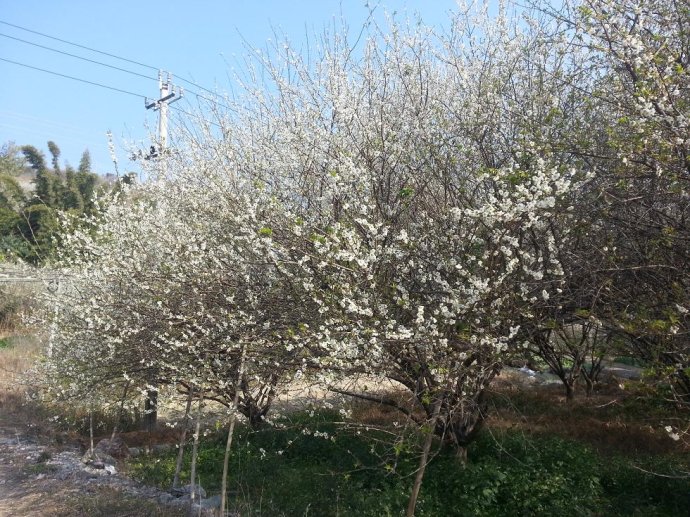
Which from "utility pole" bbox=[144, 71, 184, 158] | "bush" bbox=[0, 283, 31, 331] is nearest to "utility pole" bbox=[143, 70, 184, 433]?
"utility pole" bbox=[144, 71, 184, 158]

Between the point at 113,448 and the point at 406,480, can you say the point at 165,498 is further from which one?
the point at 113,448

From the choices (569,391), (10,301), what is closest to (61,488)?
(569,391)

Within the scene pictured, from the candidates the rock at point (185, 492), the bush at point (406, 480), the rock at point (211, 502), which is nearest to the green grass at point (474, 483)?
the bush at point (406, 480)

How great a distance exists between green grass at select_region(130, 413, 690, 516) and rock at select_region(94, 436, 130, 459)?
1.21m

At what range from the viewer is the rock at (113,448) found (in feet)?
28.5

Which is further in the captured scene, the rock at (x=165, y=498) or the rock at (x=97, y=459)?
the rock at (x=97, y=459)

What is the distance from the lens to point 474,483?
→ 602 centimetres

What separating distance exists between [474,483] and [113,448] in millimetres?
5433

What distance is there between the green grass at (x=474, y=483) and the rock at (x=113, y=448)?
3.96ft

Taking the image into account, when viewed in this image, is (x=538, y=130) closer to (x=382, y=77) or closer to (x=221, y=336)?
(x=382, y=77)

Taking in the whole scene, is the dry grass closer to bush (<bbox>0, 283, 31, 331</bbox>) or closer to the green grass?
the green grass

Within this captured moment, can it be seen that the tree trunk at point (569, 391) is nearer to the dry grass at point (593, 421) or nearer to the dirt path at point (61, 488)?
the dry grass at point (593, 421)

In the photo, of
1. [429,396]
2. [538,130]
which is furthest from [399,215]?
[429,396]

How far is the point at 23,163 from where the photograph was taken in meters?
36.9
